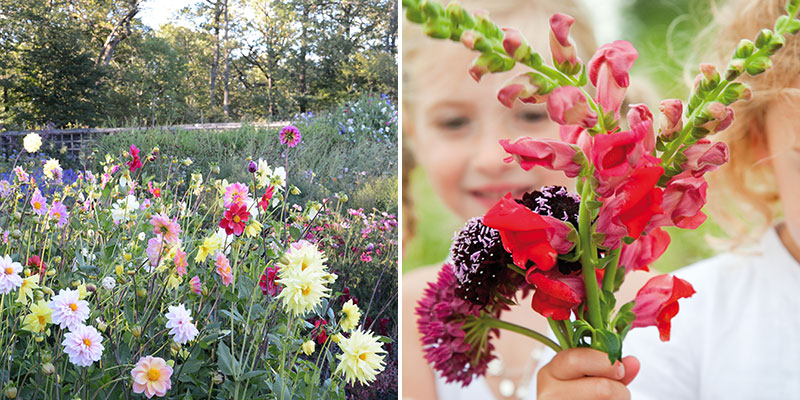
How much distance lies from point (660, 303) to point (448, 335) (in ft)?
1.88

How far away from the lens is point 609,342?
2.53 ft

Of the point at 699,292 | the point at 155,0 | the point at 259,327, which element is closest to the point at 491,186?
the point at 699,292

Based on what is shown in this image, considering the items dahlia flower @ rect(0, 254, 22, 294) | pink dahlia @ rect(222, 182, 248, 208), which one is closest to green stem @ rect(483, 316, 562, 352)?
pink dahlia @ rect(222, 182, 248, 208)

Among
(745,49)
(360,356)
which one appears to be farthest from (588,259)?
(360,356)

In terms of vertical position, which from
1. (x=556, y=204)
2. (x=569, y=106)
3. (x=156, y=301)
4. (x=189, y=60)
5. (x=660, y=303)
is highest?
(x=189, y=60)

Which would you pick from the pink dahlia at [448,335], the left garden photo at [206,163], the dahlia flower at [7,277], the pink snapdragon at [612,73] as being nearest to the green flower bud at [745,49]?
the pink snapdragon at [612,73]

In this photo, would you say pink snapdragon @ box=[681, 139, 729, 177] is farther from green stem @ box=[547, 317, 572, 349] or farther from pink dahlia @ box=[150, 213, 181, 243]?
pink dahlia @ box=[150, 213, 181, 243]

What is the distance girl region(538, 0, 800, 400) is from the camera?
4.50 ft

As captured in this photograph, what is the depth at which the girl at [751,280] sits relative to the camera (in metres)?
1.37

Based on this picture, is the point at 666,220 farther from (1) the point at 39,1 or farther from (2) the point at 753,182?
(1) the point at 39,1

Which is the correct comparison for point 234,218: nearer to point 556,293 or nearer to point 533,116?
point 556,293

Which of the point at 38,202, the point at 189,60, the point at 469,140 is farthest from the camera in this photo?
the point at 189,60

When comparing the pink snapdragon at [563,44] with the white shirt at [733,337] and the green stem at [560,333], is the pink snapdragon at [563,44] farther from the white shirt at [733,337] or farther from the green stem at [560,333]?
the white shirt at [733,337]

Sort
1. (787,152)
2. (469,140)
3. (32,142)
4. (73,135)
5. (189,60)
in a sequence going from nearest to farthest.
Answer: (787,152) < (469,140) < (32,142) < (73,135) < (189,60)
